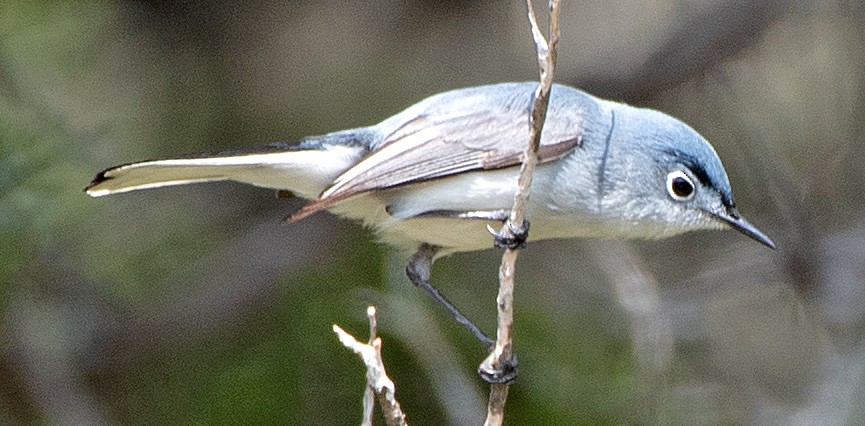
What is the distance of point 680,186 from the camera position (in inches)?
104

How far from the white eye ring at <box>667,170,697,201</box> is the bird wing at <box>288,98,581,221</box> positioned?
8.2 inches

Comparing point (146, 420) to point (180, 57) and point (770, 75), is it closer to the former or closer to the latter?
point (180, 57)

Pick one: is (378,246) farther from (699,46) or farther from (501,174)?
(699,46)

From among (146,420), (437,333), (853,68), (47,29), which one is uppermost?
(47,29)

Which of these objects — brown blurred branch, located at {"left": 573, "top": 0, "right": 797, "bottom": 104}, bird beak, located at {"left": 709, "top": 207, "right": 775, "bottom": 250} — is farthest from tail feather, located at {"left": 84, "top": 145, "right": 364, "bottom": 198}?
brown blurred branch, located at {"left": 573, "top": 0, "right": 797, "bottom": 104}

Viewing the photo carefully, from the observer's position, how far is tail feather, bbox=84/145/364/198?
2572 millimetres

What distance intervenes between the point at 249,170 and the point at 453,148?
0.42 meters

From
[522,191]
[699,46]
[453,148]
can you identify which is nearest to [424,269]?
[453,148]

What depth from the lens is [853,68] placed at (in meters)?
3.88

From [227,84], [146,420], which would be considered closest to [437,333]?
[146,420]

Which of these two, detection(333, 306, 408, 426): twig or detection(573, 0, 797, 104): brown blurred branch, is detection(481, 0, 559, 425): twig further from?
detection(573, 0, 797, 104): brown blurred branch

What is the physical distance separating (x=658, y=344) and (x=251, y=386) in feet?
3.28

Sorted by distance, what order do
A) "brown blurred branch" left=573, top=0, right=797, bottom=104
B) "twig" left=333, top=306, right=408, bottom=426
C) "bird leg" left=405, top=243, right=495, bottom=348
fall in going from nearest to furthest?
1. "twig" left=333, top=306, right=408, bottom=426
2. "bird leg" left=405, top=243, right=495, bottom=348
3. "brown blurred branch" left=573, top=0, right=797, bottom=104

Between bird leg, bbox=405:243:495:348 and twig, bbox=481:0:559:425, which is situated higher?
twig, bbox=481:0:559:425
